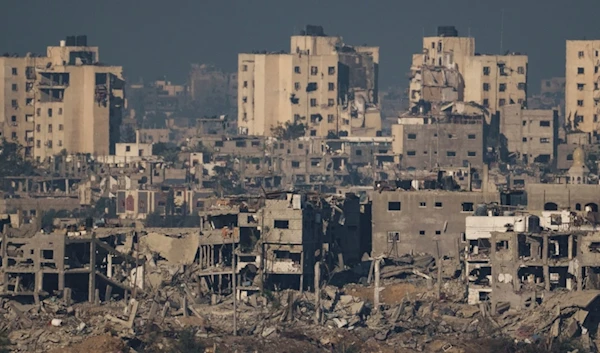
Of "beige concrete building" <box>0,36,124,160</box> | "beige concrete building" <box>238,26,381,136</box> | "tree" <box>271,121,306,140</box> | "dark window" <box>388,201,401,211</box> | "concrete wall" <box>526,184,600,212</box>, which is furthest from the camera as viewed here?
"beige concrete building" <box>238,26,381,136</box>

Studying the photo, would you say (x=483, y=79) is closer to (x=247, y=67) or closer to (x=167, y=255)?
(x=247, y=67)

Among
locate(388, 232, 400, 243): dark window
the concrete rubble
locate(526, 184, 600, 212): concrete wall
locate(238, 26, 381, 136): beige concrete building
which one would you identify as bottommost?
the concrete rubble

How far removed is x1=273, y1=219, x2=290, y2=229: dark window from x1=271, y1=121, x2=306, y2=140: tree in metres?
56.6

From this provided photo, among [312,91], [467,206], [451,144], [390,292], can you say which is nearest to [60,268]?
[390,292]

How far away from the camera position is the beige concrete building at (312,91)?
132 m

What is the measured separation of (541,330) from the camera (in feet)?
206

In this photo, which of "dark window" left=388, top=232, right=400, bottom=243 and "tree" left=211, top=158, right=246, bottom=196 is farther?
"tree" left=211, top=158, right=246, bottom=196

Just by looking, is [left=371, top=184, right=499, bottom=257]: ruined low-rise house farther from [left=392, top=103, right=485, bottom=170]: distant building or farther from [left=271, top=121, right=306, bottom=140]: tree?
[left=271, top=121, right=306, bottom=140]: tree

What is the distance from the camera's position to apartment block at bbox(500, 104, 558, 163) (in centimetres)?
11875

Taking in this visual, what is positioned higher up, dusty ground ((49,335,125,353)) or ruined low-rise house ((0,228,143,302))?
ruined low-rise house ((0,228,143,302))

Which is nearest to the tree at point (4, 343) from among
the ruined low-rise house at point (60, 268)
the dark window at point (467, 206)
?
the ruined low-rise house at point (60, 268)

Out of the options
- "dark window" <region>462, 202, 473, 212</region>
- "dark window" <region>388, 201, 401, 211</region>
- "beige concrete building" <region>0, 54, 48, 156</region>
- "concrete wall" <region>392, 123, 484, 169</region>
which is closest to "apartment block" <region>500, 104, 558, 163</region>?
"concrete wall" <region>392, 123, 484, 169</region>

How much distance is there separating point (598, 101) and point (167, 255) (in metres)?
56.8

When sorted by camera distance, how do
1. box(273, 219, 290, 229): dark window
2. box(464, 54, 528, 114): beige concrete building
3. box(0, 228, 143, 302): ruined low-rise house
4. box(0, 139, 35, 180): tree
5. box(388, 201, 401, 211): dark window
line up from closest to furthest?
box(0, 228, 143, 302): ruined low-rise house → box(273, 219, 290, 229): dark window → box(388, 201, 401, 211): dark window → box(0, 139, 35, 180): tree → box(464, 54, 528, 114): beige concrete building
